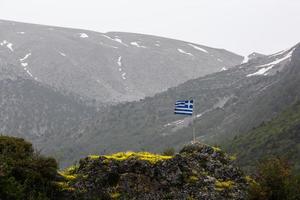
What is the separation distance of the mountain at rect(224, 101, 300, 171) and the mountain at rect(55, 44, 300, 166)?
71.8 feet

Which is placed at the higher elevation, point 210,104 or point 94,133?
point 210,104

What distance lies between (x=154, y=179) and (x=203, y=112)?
138m

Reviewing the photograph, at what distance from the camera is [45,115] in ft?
616

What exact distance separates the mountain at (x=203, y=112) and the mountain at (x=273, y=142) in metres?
21.9

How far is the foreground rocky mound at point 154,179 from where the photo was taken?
20391 mm

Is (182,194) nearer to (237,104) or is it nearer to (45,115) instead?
(237,104)

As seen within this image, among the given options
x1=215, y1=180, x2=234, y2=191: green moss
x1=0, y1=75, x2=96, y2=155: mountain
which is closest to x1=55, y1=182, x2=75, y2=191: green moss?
x1=215, y1=180, x2=234, y2=191: green moss

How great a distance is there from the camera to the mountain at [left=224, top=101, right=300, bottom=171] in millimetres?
60066

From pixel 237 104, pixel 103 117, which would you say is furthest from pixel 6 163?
pixel 103 117

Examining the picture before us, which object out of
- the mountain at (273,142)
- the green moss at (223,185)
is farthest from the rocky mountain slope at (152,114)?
the green moss at (223,185)

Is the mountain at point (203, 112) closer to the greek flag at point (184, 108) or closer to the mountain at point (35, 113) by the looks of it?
the mountain at point (35, 113)

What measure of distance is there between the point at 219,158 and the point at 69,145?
139533 mm

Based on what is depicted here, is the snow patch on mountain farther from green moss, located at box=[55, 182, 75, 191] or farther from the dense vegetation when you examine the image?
green moss, located at box=[55, 182, 75, 191]

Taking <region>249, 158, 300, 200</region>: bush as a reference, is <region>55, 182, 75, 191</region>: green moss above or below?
below
